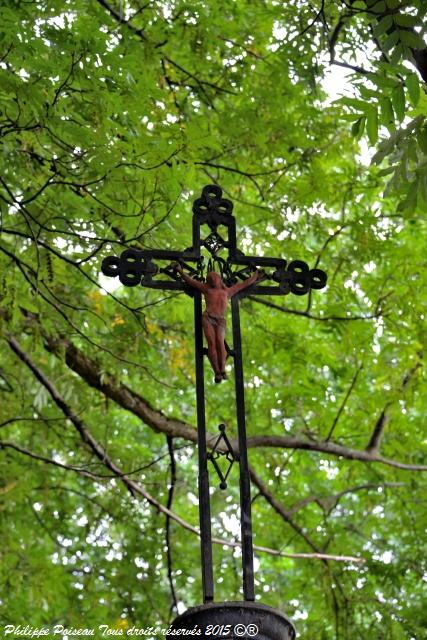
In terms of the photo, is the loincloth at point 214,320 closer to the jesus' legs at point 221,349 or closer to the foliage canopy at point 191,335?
the jesus' legs at point 221,349

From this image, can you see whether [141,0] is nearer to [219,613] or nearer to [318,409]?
[318,409]

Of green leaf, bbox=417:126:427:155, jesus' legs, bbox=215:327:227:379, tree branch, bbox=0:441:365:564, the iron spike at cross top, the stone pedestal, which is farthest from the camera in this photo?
tree branch, bbox=0:441:365:564

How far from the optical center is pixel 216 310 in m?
3.75

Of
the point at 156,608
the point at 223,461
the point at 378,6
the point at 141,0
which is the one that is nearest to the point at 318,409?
the point at 223,461

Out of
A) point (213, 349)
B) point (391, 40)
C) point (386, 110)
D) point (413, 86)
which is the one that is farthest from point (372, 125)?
point (213, 349)

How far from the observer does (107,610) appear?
787cm

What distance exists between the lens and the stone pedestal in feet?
9.84

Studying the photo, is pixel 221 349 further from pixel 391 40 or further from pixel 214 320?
pixel 391 40

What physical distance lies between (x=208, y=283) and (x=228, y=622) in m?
1.34

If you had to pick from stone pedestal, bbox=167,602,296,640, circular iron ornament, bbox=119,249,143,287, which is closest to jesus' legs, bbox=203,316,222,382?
circular iron ornament, bbox=119,249,143,287

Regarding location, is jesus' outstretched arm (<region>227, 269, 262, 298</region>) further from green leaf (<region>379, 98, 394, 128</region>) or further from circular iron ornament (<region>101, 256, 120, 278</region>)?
green leaf (<region>379, 98, 394, 128</region>)

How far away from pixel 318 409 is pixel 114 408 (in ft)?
8.17

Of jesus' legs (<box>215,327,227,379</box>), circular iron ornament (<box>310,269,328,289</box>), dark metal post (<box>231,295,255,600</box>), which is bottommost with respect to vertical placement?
dark metal post (<box>231,295,255,600</box>)

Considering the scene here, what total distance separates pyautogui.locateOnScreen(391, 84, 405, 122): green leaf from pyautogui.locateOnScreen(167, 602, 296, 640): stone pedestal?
2.05m
